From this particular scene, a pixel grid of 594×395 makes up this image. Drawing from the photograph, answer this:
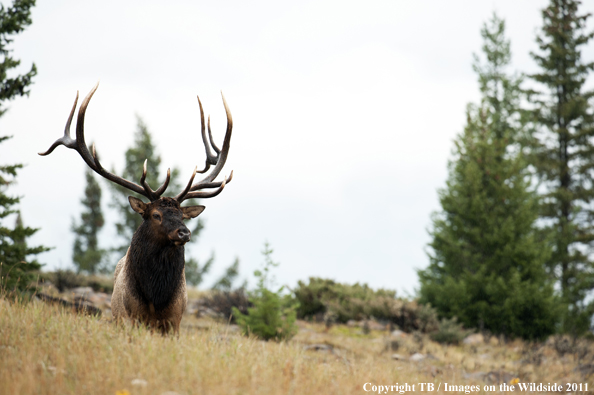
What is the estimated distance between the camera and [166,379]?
3713 millimetres

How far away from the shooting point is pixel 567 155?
820 inches

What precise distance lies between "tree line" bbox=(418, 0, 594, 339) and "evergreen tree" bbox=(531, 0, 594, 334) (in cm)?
4

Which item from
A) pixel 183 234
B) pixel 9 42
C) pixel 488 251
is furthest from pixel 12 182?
pixel 488 251

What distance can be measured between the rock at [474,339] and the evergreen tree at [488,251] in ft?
3.25

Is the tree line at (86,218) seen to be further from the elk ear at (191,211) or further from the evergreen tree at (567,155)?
the evergreen tree at (567,155)

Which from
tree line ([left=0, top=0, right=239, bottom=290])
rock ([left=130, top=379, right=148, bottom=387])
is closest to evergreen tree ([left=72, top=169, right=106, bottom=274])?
tree line ([left=0, top=0, right=239, bottom=290])

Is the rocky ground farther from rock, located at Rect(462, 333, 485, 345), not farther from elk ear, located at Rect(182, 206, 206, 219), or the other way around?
elk ear, located at Rect(182, 206, 206, 219)

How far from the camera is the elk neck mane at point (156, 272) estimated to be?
5.54 m

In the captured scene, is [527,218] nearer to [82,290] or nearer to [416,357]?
[416,357]

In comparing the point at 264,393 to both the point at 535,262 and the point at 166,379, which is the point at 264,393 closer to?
the point at 166,379

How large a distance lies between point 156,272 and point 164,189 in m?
0.94

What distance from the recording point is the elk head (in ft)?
17.9

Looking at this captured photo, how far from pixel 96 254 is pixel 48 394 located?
938 inches

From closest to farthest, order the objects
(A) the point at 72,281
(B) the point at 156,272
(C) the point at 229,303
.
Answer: (B) the point at 156,272
(C) the point at 229,303
(A) the point at 72,281
